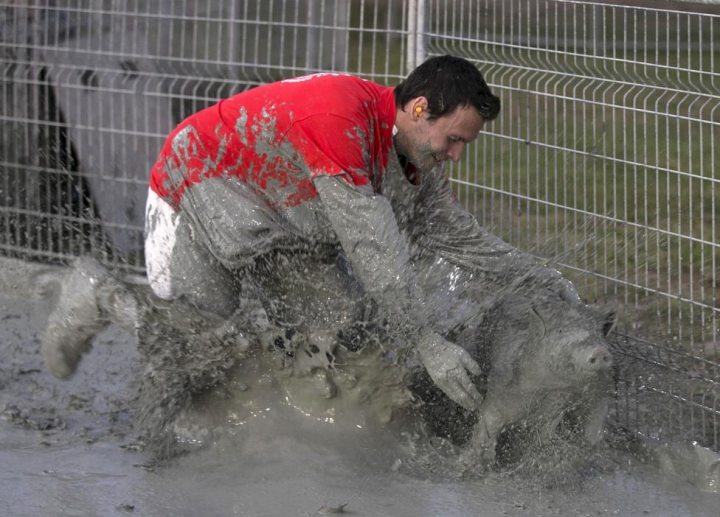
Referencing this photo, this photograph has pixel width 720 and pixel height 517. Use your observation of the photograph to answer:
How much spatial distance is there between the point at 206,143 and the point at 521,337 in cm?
151

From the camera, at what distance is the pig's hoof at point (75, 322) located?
4773mm

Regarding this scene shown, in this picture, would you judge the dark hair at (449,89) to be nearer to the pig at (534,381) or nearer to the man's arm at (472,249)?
the man's arm at (472,249)

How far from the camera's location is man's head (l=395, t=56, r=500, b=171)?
4.13 metres

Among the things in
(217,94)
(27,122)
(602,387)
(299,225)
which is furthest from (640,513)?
(27,122)

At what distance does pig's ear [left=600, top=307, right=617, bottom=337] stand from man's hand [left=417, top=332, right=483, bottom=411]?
0.93m

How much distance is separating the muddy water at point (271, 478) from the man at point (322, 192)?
366mm

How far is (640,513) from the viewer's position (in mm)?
4168

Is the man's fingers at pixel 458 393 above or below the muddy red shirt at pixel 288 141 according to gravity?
below

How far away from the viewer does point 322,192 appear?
4.05 m


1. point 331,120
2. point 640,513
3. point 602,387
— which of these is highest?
point 331,120

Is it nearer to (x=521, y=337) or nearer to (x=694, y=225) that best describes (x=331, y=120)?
(x=521, y=337)

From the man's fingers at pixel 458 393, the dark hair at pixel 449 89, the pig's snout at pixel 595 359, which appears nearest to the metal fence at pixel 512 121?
the pig's snout at pixel 595 359

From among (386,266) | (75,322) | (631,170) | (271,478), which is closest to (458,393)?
(386,266)

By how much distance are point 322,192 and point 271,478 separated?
112 cm
